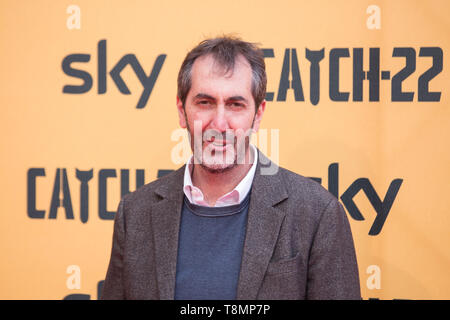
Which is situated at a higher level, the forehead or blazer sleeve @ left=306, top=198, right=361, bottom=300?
the forehead

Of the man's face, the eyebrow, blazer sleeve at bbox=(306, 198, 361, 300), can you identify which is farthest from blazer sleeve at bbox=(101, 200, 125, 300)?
blazer sleeve at bbox=(306, 198, 361, 300)

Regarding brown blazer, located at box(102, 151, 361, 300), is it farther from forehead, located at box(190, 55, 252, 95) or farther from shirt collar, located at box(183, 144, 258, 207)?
forehead, located at box(190, 55, 252, 95)

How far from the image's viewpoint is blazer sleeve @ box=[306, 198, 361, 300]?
1.19 m

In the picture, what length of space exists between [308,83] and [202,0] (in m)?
0.66

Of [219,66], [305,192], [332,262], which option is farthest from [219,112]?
[332,262]

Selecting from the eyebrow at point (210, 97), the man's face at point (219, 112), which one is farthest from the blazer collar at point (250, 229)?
the eyebrow at point (210, 97)

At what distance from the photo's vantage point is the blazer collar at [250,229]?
1.19 metres

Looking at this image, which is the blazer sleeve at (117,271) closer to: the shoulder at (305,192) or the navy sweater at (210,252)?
the navy sweater at (210,252)

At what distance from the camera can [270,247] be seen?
1220mm

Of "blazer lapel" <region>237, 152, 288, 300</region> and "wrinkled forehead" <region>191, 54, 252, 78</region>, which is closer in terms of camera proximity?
"blazer lapel" <region>237, 152, 288, 300</region>

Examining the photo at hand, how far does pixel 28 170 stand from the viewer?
2.13 m
